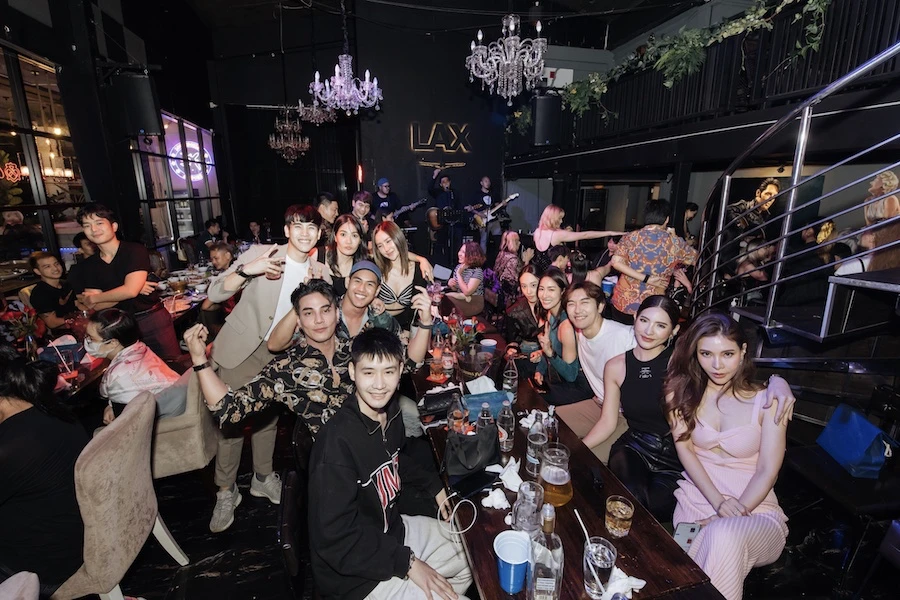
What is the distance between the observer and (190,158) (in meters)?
9.35

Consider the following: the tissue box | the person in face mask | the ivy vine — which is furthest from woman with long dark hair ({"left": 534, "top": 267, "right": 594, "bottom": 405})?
the tissue box

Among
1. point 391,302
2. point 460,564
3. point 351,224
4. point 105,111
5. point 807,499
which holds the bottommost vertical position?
point 807,499

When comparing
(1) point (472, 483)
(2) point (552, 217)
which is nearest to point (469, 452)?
(1) point (472, 483)

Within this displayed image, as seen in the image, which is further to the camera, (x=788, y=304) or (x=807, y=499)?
(x=788, y=304)

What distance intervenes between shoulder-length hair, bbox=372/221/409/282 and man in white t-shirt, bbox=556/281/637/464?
4.51 feet

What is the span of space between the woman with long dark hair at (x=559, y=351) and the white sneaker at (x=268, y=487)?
214 cm

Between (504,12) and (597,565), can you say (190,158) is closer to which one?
(504,12)

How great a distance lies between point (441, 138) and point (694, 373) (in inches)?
377

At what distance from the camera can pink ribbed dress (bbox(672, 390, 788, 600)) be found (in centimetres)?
175

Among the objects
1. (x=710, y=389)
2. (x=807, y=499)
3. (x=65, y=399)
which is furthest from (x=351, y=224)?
(x=807, y=499)

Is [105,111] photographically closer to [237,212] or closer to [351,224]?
[351,224]

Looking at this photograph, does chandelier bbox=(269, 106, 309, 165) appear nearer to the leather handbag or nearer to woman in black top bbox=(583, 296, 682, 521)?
woman in black top bbox=(583, 296, 682, 521)

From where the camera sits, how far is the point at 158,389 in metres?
2.65

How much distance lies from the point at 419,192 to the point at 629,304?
291 inches
